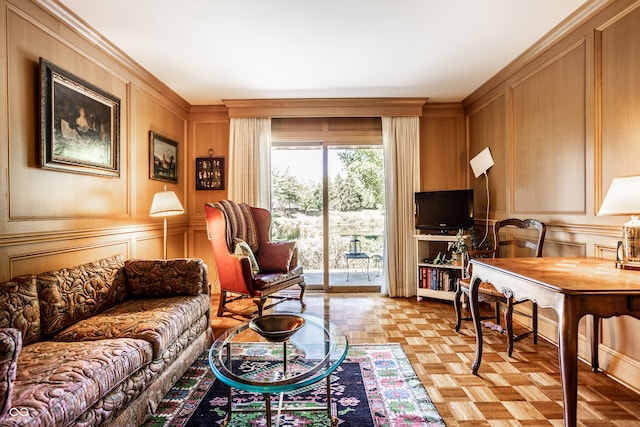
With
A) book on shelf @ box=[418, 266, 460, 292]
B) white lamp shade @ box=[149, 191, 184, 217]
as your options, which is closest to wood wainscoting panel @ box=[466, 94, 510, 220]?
book on shelf @ box=[418, 266, 460, 292]

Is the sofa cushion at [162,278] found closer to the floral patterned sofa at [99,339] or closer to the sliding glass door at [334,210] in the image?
the floral patterned sofa at [99,339]

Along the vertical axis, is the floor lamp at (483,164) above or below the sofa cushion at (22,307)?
above

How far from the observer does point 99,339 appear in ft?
5.81

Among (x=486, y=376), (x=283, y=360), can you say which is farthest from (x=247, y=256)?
(x=486, y=376)

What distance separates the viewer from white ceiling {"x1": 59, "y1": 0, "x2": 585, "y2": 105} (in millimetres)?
2324

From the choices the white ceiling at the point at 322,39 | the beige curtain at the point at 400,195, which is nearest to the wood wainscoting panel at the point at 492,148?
the white ceiling at the point at 322,39

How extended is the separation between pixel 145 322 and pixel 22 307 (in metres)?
0.59

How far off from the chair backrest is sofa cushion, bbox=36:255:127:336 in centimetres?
322

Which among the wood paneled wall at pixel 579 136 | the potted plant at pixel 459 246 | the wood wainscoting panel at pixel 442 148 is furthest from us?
the wood wainscoting panel at pixel 442 148

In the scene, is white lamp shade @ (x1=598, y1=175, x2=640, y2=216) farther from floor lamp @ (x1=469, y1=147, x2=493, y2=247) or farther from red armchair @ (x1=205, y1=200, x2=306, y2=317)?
red armchair @ (x1=205, y1=200, x2=306, y2=317)

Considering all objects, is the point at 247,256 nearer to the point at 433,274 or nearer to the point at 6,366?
the point at 6,366

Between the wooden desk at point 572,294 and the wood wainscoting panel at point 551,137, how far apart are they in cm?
97

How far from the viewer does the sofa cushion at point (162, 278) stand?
2.48 metres

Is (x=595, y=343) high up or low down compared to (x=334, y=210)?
down
